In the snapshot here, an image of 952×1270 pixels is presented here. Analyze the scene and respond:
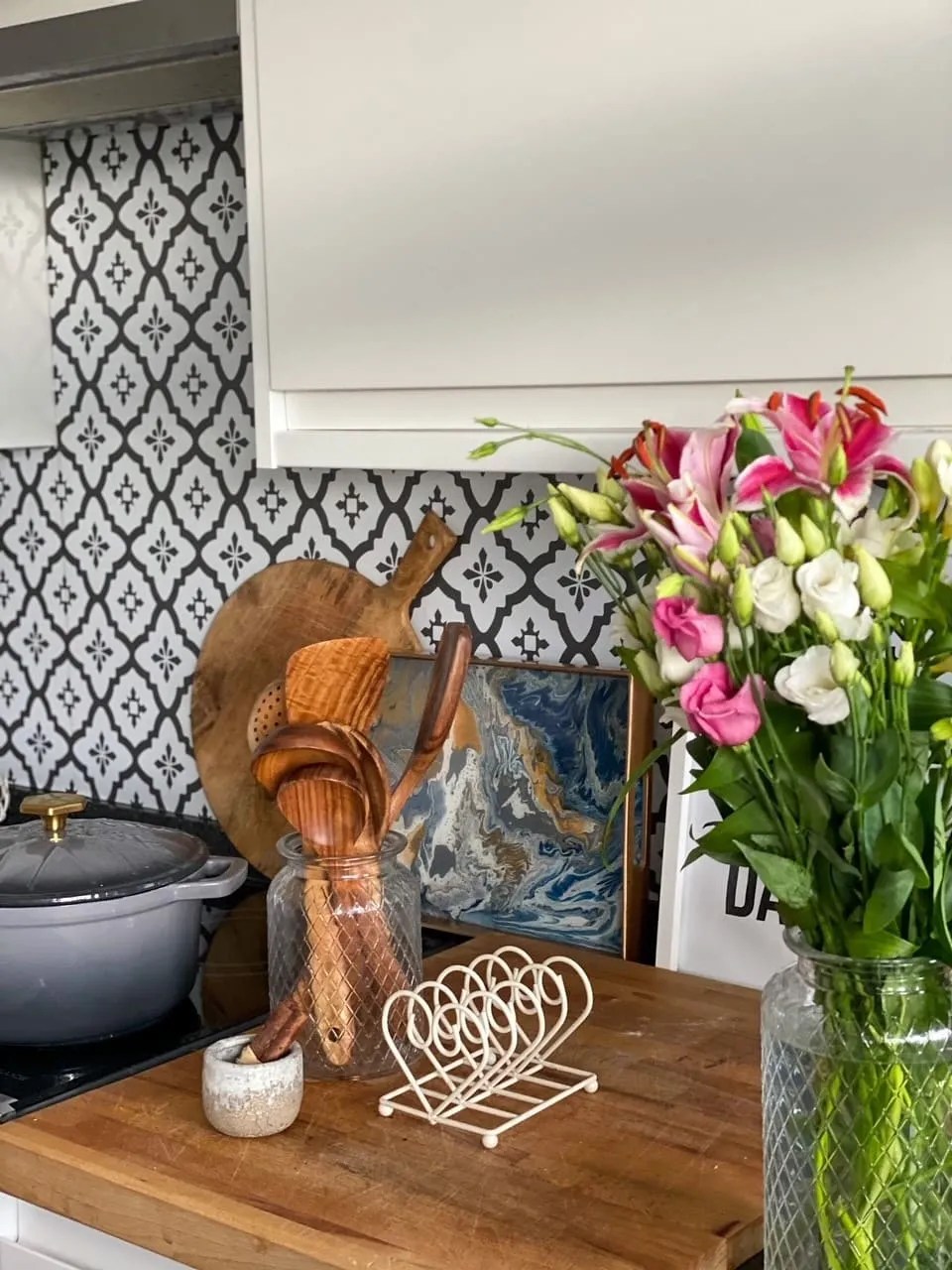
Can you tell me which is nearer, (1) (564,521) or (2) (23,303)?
(1) (564,521)

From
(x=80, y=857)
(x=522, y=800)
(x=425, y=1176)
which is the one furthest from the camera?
(x=522, y=800)

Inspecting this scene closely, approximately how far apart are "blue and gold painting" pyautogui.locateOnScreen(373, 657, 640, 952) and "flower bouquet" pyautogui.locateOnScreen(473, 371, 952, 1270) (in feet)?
2.34

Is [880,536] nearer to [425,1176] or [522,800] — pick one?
[425,1176]

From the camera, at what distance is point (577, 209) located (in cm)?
129

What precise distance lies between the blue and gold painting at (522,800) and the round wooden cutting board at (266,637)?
0.31 feet

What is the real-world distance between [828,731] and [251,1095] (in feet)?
1.95

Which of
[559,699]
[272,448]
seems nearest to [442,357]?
[272,448]

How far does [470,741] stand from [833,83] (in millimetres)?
889

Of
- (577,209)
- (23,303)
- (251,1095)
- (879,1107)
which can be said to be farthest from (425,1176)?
(23,303)

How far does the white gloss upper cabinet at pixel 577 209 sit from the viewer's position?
114 centimetres

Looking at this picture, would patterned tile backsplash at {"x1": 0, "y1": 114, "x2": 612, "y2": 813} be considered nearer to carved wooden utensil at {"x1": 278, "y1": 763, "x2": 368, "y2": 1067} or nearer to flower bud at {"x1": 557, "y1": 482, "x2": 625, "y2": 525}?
carved wooden utensil at {"x1": 278, "y1": 763, "x2": 368, "y2": 1067}

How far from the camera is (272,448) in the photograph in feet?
5.14

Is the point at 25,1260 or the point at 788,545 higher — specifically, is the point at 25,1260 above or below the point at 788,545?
below

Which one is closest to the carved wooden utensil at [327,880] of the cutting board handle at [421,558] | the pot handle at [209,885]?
the pot handle at [209,885]
